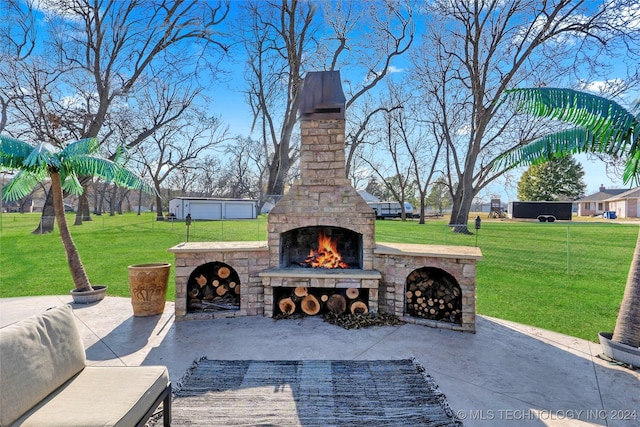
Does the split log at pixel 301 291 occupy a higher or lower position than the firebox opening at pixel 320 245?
lower

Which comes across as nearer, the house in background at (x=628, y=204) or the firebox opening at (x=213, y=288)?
the firebox opening at (x=213, y=288)

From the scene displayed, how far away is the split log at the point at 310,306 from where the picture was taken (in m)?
4.58

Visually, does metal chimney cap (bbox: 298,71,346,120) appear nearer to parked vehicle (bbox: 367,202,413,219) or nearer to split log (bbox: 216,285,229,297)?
split log (bbox: 216,285,229,297)

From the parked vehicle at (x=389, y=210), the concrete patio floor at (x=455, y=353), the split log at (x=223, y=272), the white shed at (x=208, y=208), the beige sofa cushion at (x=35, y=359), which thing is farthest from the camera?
the parked vehicle at (x=389, y=210)

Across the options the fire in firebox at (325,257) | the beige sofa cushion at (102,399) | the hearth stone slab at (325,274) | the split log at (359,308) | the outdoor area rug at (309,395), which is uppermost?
the fire in firebox at (325,257)

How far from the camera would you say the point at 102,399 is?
1809mm

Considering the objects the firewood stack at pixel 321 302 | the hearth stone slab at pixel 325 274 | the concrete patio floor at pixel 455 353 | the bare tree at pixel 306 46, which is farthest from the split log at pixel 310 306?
the bare tree at pixel 306 46

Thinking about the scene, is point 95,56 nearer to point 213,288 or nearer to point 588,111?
point 213,288

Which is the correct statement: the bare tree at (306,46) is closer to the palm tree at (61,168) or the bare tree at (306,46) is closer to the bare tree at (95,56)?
the bare tree at (95,56)

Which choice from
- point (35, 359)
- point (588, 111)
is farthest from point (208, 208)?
point (588, 111)

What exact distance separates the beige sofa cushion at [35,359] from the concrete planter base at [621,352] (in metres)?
4.84

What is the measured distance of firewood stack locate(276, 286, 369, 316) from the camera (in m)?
4.52

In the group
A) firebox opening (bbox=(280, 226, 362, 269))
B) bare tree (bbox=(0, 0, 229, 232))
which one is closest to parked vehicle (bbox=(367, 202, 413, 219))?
bare tree (bbox=(0, 0, 229, 232))

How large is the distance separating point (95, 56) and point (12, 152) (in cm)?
917
